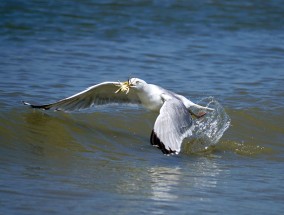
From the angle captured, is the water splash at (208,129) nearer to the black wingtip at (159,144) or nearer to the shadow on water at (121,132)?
the shadow on water at (121,132)

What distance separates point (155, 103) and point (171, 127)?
1.14 m

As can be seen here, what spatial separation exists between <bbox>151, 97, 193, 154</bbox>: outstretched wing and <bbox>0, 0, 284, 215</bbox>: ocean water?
0.29 m

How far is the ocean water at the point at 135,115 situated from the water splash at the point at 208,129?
0.7 inches

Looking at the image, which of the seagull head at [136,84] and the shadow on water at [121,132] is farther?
the seagull head at [136,84]

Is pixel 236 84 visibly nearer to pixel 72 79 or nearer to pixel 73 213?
pixel 72 79

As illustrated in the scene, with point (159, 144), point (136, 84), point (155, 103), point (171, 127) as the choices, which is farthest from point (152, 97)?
point (159, 144)

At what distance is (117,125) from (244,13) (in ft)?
33.5

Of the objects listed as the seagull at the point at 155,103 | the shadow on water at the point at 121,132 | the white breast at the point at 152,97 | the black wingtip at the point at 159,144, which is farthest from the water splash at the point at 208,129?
the black wingtip at the point at 159,144

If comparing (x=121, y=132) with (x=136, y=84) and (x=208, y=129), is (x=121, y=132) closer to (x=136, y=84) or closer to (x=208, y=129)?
(x=136, y=84)

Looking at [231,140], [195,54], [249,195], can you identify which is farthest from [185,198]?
[195,54]

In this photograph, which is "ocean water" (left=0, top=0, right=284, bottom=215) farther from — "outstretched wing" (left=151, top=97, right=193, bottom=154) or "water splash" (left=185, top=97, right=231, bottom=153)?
"outstretched wing" (left=151, top=97, right=193, bottom=154)

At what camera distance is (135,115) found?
30.6 feet

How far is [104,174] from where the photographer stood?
22.2ft

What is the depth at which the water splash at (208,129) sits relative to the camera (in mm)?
8242
